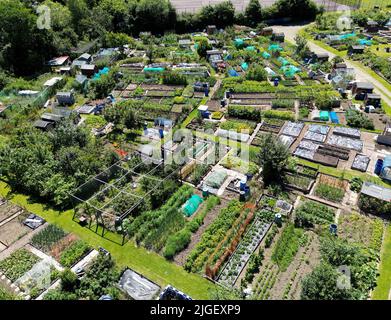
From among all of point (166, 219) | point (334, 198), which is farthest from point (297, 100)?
point (166, 219)

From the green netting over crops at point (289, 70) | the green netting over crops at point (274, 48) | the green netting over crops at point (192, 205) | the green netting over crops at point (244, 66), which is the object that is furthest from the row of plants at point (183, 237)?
the green netting over crops at point (274, 48)

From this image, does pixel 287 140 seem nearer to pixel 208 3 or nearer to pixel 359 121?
pixel 359 121

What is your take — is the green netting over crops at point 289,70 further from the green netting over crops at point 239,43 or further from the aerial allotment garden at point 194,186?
the green netting over crops at point 239,43

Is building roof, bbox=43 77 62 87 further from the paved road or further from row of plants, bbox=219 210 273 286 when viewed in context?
the paved road

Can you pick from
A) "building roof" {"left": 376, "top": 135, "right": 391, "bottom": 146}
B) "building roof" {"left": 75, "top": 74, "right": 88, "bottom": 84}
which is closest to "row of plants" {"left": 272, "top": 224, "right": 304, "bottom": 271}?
"building roof" {"left": 376, "top": 135, "right": 391, "bottom": 146}

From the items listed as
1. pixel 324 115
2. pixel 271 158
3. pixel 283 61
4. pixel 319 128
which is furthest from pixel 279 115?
pixel 283 61

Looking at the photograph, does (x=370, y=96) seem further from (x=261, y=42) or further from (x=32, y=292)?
(x=32, y=292)
